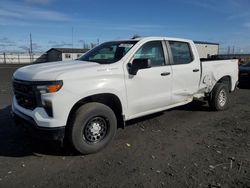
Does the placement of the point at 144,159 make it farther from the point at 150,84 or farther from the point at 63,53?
the point at 63,53

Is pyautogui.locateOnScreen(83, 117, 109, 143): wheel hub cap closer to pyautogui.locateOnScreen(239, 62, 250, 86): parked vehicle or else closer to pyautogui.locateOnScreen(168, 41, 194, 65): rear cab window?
pyautogui.locateOnScreen(168, 41, 194, 65): rear cab window

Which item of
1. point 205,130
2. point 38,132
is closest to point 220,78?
point 205,130

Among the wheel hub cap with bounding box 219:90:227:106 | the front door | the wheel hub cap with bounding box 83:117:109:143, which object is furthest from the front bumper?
the wheel hub cap with bounding box 219:90:227:106

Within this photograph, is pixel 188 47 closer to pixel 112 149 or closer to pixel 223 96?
pixel 223 96

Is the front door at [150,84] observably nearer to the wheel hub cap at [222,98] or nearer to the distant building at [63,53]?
the wheel hub cap at [222,98]

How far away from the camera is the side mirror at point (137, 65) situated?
16.4 feet

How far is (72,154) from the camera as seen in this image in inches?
184

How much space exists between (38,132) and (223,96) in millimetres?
5502

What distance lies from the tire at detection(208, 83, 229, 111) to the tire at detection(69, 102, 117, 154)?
11.9 ft

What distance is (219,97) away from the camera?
25.0 feet

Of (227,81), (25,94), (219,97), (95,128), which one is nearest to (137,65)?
(95,128)

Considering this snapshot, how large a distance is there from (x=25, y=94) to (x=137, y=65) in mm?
2030

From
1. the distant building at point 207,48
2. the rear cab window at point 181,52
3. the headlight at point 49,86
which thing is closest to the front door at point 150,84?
the rear cab window at point 181,52

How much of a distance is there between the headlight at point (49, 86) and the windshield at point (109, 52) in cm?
127
